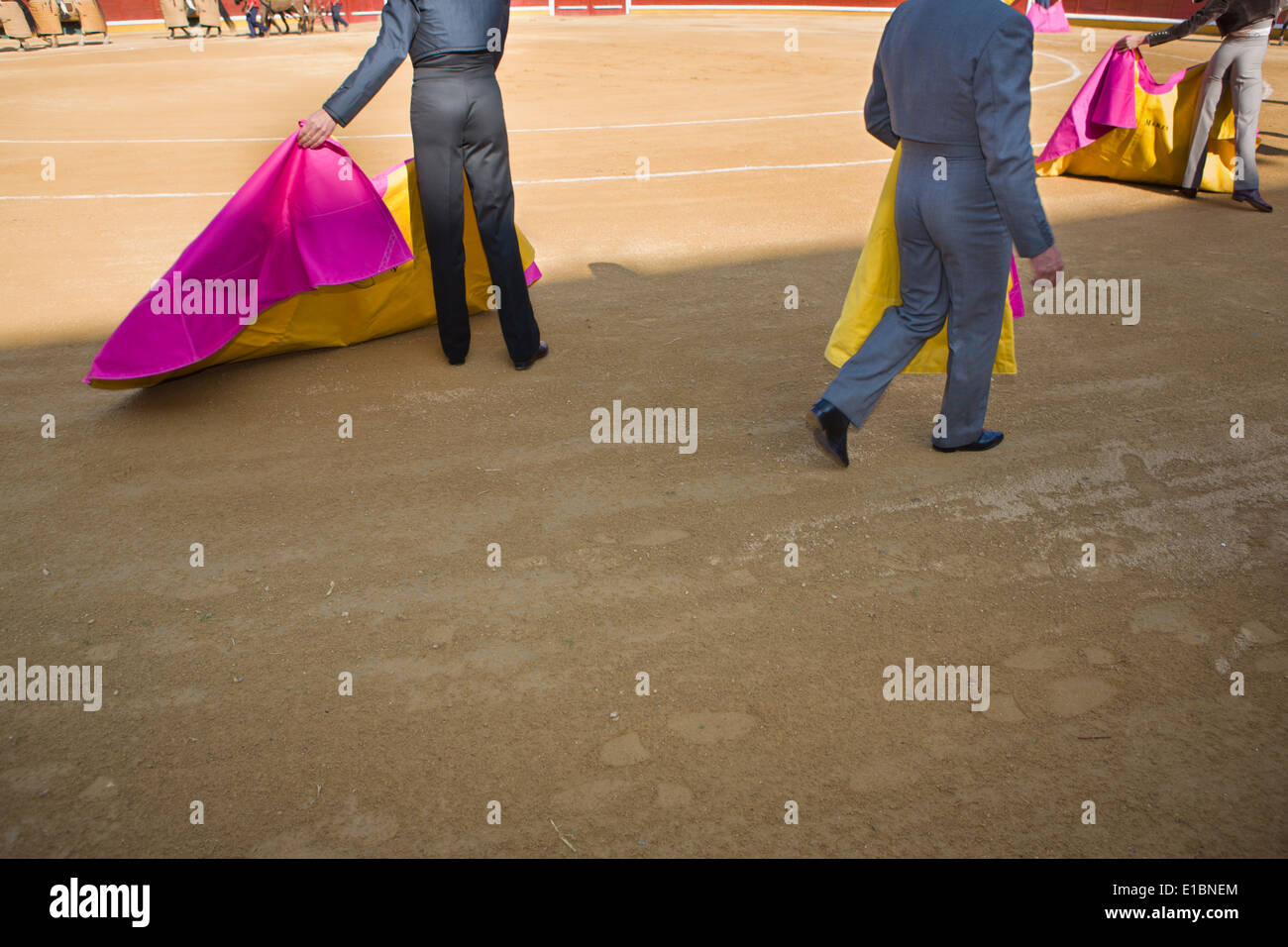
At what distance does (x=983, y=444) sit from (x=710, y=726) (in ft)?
6.40

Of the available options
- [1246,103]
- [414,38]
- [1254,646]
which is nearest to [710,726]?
[1254,646]

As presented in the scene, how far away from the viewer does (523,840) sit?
2.16 m

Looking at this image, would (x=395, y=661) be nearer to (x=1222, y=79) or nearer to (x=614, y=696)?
(x=614, y=696)

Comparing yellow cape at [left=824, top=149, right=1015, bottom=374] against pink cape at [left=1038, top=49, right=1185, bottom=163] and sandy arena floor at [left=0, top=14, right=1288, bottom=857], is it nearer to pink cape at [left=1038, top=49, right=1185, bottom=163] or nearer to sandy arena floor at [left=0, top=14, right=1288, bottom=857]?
sandy arena floor at [left=0, top=14, right=1288, bottom=857]

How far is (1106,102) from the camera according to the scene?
7562 millimetres

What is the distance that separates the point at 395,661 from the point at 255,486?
130cm

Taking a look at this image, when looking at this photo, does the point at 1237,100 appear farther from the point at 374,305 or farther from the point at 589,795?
the point at 589,795

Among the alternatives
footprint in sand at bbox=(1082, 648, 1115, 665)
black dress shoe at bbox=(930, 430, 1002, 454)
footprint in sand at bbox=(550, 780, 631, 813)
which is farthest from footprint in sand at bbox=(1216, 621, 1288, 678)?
footprint in sand at bbox=(550, 780, 631, 813)

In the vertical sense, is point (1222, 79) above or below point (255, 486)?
above

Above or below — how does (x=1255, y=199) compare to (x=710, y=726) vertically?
below

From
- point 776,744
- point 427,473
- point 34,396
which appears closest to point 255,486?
point 427,473

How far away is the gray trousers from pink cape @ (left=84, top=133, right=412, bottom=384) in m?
5.95

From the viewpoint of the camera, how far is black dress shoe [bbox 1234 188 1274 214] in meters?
7.00

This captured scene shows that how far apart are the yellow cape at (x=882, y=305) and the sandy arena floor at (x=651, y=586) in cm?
39
